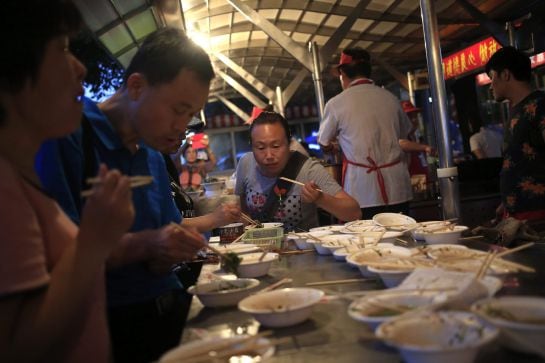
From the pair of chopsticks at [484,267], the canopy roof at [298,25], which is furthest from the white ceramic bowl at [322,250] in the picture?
the canopy roof at [298,25]

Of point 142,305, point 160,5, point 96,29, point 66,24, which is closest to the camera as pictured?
point 66,24

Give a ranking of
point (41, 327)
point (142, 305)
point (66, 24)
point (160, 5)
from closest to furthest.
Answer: point (41, 327) < point (66, 24) < point (142, 305) < point (160, 5)

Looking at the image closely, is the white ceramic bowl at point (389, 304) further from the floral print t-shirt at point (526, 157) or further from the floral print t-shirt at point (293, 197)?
the floral print t-shirt at point (526, 157)

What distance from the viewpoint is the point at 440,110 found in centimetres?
402

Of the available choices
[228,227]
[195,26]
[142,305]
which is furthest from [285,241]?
[195,26]

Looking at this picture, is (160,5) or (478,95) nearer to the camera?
(160,5)

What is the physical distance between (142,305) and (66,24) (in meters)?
1.29

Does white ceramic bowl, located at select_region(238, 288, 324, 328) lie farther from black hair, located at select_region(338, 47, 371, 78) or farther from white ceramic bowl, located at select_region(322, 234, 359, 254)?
black hair, located at select_region(338, 47, 371, 78)

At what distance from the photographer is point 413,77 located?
38.1ft

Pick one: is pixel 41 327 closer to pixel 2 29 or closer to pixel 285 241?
pixel 2 29

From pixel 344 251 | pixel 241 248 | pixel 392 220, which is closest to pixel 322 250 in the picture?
pixel 344 251

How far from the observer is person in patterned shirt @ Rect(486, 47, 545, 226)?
13.4ft

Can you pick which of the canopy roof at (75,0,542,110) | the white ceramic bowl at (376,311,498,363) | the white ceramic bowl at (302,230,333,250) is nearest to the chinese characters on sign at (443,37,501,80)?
the canopy roof at (75,0,542,110)

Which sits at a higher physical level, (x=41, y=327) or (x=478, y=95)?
(x=478, y=95)
